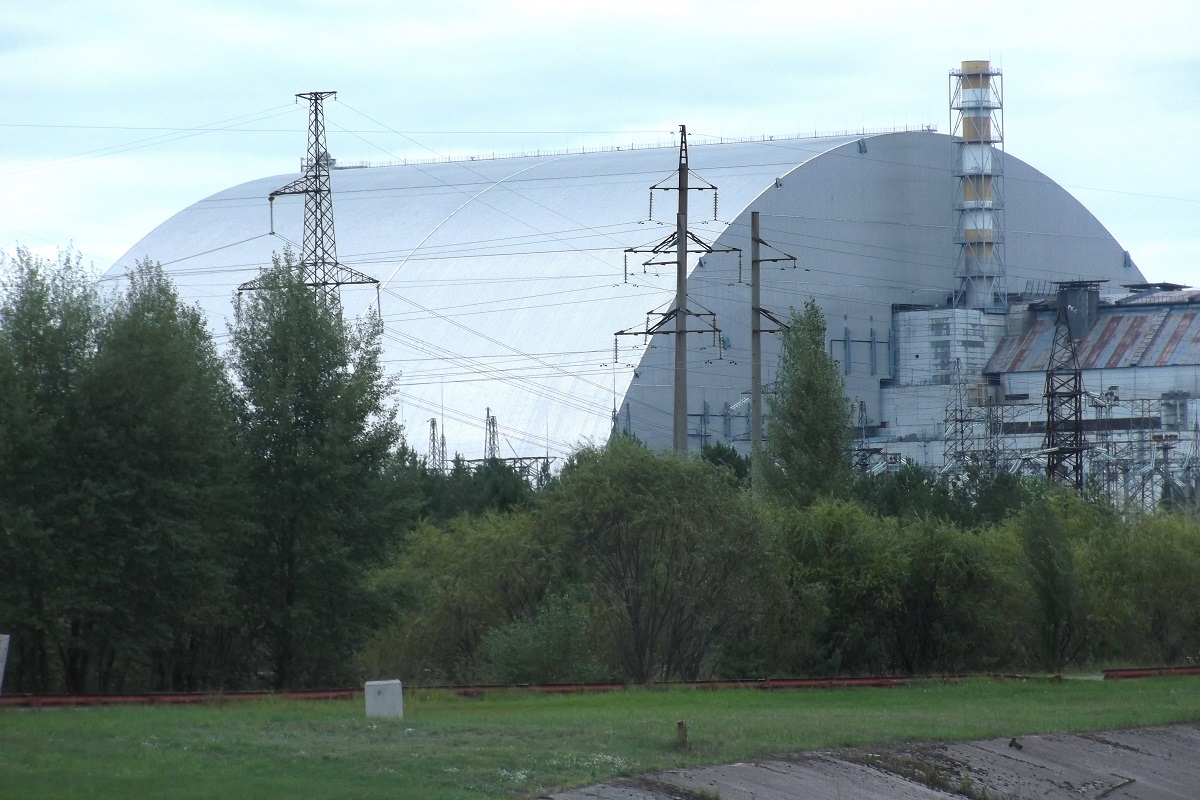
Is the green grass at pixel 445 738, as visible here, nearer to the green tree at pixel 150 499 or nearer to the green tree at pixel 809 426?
the green tree at pixel 150 499

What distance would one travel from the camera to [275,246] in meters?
89.2

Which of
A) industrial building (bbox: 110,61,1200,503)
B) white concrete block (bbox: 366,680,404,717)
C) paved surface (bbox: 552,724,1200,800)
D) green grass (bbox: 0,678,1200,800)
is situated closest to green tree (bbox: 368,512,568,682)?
green grass (bbox: 0,678,1200,800)

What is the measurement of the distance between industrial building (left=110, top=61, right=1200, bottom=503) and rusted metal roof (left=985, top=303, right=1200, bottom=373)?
0.13 meters

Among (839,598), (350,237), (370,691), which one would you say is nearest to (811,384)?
(839,598)

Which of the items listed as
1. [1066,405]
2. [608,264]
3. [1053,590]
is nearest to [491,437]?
[608,264]

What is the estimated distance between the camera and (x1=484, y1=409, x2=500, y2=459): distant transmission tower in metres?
72.4

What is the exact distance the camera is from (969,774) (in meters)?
19.1

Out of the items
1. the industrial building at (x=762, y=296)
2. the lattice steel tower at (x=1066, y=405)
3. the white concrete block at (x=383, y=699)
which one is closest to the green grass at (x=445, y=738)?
the white concrete block at (x=383, y=699)

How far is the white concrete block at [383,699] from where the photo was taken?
2036cm

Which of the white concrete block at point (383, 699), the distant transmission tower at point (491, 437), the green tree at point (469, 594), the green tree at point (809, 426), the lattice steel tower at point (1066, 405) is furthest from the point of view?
the distant transmission tower at point (491, 437)

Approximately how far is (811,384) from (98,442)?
2184 cm

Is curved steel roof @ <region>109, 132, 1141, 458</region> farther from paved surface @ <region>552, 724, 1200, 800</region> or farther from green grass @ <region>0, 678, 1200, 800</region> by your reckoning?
paved surface @ <region>552, 724, 1200, 800</region>

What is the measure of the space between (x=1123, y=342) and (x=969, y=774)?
64914 millimetres

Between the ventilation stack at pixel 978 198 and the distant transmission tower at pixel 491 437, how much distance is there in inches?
997
